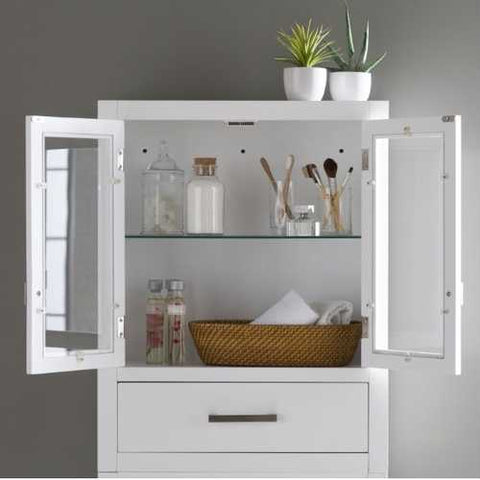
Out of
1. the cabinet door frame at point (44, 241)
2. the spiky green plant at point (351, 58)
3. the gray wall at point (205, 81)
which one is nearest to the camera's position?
the cabinet door frame at point (44, 241)

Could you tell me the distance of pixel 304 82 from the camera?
7.93ft

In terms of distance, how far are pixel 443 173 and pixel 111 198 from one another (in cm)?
74

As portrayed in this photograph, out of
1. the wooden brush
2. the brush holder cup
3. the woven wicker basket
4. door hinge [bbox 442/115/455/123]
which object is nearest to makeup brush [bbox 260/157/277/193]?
the wooden brush

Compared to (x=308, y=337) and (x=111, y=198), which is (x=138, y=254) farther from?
(x=308, y=337)

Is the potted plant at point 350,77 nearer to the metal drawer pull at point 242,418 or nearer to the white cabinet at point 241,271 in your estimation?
the white cabinet at point 241,271

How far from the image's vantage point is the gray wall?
2689mm

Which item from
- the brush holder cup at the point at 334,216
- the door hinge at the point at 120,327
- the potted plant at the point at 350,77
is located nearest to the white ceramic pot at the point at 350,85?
the potted plant at the point at 350,77

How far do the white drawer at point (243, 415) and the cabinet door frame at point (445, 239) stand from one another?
0.47ft

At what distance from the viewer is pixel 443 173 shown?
7.36ft

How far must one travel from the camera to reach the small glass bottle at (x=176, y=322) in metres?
2.46

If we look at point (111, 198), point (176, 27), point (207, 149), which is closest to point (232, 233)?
point (207, 149)

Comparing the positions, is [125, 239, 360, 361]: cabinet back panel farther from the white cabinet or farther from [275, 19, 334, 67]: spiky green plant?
[275, 19, 334, 67]: spiky green plant

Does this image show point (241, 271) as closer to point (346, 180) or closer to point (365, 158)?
point (346, 180)

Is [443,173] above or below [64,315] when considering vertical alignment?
above
